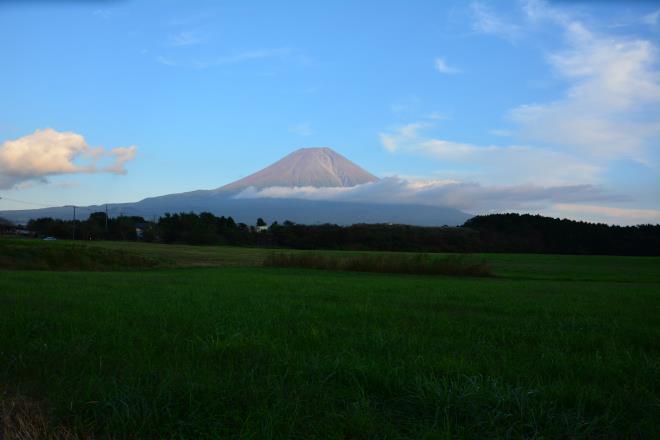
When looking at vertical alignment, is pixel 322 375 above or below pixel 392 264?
above

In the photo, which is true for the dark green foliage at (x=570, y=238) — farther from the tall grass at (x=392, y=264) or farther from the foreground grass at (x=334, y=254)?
the tall grass at (x=392, y=264)

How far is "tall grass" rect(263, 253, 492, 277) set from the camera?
36375 mm

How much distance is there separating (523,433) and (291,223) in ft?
364

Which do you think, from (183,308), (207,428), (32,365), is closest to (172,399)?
(207,428)

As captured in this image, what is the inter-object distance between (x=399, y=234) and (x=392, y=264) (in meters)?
64.4

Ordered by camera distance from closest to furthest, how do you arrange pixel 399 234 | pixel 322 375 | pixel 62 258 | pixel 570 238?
pixel 322 375 < pixel 62 258 < pixel 570 238 < pixel 399 234

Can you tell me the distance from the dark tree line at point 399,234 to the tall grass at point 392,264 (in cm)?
5502

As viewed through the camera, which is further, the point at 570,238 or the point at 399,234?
the point at 399,234

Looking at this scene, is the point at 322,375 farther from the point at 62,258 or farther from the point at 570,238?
the point at 570,238

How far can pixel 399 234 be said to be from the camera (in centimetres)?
10156

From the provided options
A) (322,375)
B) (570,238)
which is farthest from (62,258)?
(570,238)

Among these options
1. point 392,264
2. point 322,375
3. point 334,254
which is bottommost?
point 392,264

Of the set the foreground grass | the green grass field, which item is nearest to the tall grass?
the foreground grass

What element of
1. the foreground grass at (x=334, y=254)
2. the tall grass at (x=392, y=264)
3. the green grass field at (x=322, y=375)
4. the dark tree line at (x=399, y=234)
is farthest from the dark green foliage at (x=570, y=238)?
the green grass field at (x=322, y=375)
